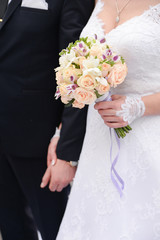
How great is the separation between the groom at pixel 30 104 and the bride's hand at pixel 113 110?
0.39m

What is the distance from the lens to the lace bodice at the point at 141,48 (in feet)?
5.40

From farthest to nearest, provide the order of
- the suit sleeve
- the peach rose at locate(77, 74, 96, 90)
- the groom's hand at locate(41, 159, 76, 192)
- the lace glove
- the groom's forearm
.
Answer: the groom's hand at locate(41, 159, 76, 192), the groom's forearm, the suit sleeve, the lace glove, the peach rose at locate(77, 74, 96, 90)

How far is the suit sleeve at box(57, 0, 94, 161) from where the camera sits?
1908 mm

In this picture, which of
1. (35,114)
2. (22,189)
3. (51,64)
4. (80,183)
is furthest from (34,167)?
(51,64)

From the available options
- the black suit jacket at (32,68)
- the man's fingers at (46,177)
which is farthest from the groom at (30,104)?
the man's fingers at (46,177)

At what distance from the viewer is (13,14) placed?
1.98m

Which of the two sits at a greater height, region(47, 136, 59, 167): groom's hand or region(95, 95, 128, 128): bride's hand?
region(95, 95, 128, 128): bride's hand

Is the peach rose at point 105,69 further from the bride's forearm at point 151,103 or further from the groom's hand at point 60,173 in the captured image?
the groom's hand at point 60,173

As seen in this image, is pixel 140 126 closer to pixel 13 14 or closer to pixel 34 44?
pixel 34 44

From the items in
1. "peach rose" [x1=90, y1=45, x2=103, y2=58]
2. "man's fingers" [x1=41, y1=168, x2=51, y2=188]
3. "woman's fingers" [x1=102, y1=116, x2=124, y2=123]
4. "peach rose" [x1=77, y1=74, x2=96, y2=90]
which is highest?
"peach rose" [x1=90, y1=45, x2=103, y2=58]

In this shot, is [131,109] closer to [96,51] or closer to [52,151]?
[96,51]

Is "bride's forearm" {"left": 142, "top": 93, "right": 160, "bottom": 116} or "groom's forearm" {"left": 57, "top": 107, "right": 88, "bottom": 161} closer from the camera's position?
"bride's forearm" {"left": 142, "top": 93, "right": 160, "bottom": 116}

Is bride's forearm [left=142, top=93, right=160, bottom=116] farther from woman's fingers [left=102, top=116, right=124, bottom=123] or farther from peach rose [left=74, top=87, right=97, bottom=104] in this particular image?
peach rose [left=74, top=87, right=97, bottom=104]

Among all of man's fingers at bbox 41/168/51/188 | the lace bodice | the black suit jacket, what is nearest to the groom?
the black suit jacket
